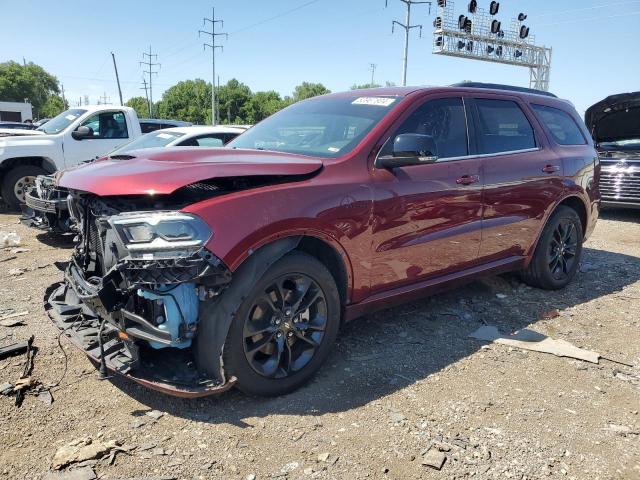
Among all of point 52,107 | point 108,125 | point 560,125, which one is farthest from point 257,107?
point 560,125

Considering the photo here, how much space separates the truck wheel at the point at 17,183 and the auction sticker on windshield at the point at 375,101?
726 centimetres

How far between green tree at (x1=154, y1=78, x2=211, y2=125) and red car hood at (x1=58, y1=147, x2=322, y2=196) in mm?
81693

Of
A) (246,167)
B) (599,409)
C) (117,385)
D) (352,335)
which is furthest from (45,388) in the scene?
(599,409)

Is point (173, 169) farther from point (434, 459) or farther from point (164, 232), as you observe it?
point (434, 459)

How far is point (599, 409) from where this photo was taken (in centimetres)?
306

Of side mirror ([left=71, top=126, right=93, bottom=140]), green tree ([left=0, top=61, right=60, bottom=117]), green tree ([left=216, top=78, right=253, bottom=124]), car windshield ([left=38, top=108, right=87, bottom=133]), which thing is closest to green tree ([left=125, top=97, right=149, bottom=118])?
green tree ([left=0, top=61, right=60, bottom=117])

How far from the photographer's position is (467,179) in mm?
3949

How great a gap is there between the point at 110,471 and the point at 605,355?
3423 millimetres

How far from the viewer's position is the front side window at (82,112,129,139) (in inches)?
382

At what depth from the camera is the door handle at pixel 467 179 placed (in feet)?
12.8

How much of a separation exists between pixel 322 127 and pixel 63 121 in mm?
7835

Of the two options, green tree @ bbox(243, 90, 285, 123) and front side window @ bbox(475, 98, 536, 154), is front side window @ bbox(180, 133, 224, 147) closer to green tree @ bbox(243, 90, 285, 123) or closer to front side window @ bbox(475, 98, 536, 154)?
front side window @ bbox(475, 98, 536, 154)

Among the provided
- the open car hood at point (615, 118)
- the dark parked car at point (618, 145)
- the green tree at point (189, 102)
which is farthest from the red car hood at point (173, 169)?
the green tree at point (189, 102)

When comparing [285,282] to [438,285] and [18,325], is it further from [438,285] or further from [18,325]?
[18,325]
